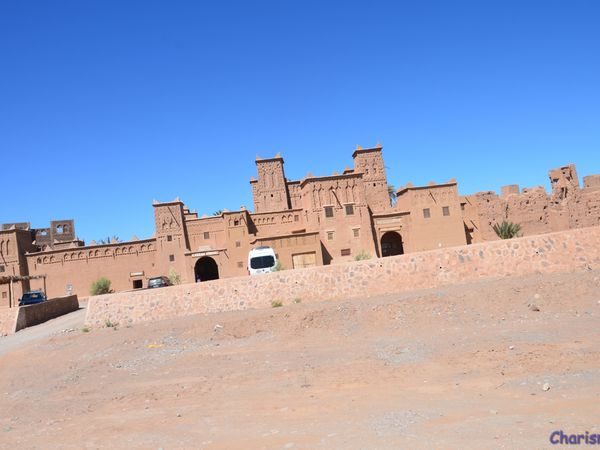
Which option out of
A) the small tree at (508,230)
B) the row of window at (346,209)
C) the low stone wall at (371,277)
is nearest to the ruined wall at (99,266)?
the row of window at (346,209)

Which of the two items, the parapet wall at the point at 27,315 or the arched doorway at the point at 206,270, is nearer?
the parapet wall at the point at 27,315

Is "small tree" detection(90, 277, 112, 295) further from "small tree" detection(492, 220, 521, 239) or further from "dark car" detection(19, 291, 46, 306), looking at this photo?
"small tree" detection(492, 220, 521, 239)

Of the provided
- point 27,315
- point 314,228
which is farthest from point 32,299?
point 314,228

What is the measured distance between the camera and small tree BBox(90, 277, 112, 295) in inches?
→ 1519

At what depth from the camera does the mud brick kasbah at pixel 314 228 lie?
3350 centimetres

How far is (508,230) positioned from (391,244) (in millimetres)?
9296

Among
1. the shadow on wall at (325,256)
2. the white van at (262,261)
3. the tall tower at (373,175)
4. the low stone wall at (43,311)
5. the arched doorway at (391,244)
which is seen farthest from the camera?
the tall tower at (373,175)

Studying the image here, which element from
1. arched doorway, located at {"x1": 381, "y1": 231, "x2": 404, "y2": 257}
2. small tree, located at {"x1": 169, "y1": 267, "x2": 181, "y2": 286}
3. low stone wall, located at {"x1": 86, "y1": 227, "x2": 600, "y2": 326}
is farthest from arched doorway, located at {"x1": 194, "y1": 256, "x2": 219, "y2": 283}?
low stone wall, located at {"x1": 86, "y1": 227, "x2": 600, "y2": 326}

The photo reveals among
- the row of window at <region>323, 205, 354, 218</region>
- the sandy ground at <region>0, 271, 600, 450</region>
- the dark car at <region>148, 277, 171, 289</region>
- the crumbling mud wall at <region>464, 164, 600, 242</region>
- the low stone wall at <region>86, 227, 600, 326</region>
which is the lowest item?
the sandy ground at <region>0, 271, 600, 450</region>

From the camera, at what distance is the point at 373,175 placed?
42.0m

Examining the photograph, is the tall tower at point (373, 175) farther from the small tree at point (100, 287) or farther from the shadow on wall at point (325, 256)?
the small tree at point (100, 287)

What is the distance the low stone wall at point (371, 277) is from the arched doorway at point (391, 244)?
19.9m

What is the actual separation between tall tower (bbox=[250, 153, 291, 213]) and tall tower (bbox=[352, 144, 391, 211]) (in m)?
7.09

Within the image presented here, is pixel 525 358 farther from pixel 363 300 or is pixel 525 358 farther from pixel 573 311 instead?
pixel 363 300
